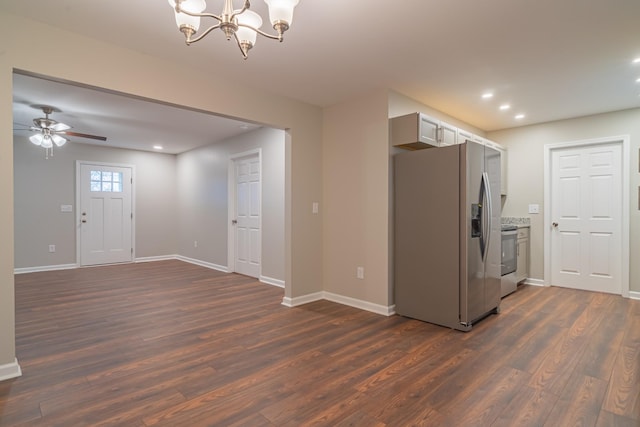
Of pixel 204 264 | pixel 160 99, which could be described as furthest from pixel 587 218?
pixel 204 264

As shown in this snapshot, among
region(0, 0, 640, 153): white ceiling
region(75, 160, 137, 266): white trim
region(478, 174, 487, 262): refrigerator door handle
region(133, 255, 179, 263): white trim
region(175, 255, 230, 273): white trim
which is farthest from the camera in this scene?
region(133, 255, 179, 263): white trim

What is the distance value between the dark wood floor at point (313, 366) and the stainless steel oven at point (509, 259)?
0.41m

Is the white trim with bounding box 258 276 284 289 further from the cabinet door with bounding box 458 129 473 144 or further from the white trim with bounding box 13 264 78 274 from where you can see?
the white trim with bounding box 13 264 78 274

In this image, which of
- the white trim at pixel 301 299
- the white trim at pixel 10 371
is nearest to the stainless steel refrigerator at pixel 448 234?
the white trim at pixel 301 299

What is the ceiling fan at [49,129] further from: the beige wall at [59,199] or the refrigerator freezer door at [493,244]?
the refrigerator freezer door at [493,244]

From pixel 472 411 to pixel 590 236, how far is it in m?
4.14

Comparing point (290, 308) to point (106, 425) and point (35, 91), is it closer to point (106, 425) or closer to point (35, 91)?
point (106, 425)

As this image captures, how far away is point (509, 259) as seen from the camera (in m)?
4.43

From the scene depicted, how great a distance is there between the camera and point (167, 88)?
9.64ft

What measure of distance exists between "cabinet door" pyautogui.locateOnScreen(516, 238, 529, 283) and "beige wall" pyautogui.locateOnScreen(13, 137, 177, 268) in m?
7.35

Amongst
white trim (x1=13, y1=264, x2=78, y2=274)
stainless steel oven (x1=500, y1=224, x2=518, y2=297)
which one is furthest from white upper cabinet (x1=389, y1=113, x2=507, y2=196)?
white trim (x1=13, y1=264, x2=78, y2=274)

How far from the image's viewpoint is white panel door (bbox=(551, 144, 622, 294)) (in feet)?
14.5

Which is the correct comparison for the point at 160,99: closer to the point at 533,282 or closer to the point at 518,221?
the point at 518,221

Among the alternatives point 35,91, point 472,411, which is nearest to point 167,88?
point 35,91
